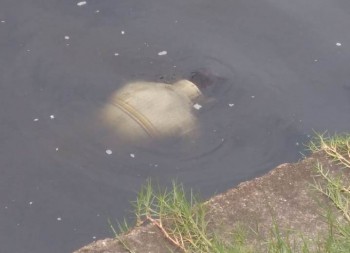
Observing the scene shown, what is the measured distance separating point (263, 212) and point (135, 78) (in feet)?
5.99

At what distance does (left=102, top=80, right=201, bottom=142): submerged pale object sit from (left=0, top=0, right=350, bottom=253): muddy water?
0.24 ft

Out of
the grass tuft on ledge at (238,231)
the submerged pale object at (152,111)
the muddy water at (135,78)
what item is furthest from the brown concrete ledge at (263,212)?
the submerged pale object at (152,111)

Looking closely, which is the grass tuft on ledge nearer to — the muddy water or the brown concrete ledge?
the brown concrete ledge

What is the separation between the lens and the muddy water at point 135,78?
429 cm

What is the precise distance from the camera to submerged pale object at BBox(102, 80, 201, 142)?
472cm

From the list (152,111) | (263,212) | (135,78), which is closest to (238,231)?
(263,212)

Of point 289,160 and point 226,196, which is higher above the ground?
point 226,196

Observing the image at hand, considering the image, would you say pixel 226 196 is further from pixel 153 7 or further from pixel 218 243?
pixel 153 7

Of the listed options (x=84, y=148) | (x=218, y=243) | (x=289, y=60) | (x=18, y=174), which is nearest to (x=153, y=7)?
(x=289, y=60)

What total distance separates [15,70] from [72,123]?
588 millimetres

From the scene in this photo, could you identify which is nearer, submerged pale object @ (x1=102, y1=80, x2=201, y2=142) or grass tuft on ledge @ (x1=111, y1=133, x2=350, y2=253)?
grass tuft on ledge @ (x1=111, y1=133, x2=350, y2=253)

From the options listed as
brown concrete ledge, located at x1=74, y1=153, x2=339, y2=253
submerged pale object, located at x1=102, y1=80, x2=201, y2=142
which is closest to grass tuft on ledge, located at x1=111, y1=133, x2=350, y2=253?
brown concrete ledge, located at x1=74, y1=153, x2=339, y2=253

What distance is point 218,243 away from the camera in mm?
3189

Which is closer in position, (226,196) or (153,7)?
(226,196)
